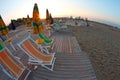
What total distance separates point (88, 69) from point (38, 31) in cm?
453

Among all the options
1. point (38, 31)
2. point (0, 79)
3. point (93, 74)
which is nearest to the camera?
point (0, 79)

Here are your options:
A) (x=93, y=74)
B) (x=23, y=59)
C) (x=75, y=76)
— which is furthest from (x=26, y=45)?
(x=93, y=74)

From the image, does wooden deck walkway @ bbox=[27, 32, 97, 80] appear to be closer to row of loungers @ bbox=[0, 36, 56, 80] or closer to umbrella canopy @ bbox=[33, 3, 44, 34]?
row of loungers @ bbox=[0, 36, 56, 80]

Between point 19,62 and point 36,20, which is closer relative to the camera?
point 19,62

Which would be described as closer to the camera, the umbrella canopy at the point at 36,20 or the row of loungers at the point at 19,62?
the row of loungers at the point at 19,62

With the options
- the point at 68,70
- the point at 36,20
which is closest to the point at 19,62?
the point at 68,70

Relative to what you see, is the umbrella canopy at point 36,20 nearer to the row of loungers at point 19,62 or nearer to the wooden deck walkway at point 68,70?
the wooden deck walkway at point 68,70

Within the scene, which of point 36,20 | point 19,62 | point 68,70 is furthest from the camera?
point 36,20

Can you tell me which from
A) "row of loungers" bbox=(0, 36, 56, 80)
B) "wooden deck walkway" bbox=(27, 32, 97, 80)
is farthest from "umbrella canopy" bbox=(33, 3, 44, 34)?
"row of loungers" bbox=(0, 36, 56, 80)

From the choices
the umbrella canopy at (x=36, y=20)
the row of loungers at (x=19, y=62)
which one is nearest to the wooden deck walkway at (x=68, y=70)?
the row of loungers at (x=19, y=62)

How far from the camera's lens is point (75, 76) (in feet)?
22.8

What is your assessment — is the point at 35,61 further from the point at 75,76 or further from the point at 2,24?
the point at 2,24

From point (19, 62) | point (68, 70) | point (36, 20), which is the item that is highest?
point (36, 20)

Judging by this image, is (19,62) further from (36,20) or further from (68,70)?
(36,20)
